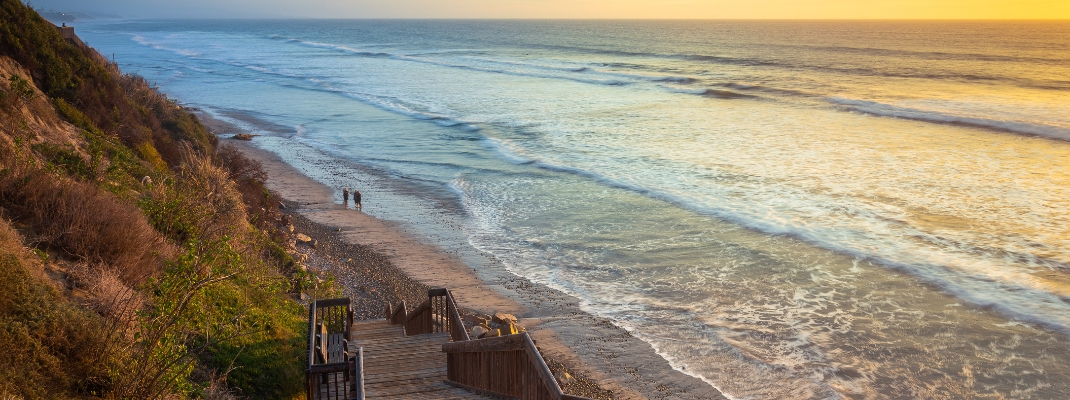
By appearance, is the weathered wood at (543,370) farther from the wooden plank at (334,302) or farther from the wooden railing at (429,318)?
the wooden plank at (334,302)

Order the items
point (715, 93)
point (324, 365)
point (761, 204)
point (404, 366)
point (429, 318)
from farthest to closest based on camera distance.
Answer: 1. point (715, 93)
2. point (761, 204)
3. point (429, 318)
4. point (404, 366)
5. point (324, 365)

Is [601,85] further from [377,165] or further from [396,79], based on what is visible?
[377,165]

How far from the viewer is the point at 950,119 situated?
42.3 m

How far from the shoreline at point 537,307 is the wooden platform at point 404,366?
11.8 feet

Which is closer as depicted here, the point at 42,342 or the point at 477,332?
the point at 42,342

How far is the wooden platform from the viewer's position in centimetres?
885

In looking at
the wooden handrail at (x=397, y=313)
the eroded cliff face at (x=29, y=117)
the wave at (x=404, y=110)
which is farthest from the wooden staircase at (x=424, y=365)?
the wave at (x=404, y=110)

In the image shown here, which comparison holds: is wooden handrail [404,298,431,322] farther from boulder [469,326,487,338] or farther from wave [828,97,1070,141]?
wave [828,97,1070,141]

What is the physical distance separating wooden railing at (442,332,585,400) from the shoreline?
3.97m

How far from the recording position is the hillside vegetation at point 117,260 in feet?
22.8

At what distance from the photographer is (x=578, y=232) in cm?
2150

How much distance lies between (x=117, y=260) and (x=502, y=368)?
19.7ft

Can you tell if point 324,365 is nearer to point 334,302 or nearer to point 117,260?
Result: point 334,302

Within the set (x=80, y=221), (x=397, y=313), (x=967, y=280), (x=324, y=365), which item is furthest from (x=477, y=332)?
(x=967, y=280)
